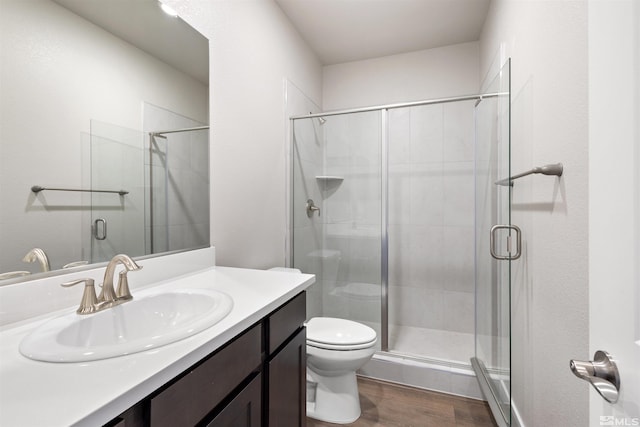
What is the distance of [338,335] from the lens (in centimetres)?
172

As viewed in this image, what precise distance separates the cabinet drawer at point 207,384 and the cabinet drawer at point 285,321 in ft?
0.25

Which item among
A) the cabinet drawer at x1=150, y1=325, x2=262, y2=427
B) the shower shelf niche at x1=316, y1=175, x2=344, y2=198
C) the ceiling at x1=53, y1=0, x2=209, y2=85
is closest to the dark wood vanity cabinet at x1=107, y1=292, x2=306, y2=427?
the cabinet drawer at x1=150, y1=325, x2=262, y2=427

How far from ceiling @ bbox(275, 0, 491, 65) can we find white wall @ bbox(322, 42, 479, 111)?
0.09 metres

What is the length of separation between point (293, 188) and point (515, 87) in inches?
59.5

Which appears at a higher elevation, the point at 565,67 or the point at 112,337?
the point at 565,67

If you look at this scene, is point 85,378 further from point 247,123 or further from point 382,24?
point 382,24

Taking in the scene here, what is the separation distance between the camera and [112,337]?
0.79 meters

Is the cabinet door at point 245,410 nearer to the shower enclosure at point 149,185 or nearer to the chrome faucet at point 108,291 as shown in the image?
the chrome faucet at point 108,291

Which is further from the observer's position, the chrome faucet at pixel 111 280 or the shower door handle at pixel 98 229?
the shower door handle at pixel 98 229

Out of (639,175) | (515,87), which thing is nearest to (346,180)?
(515,87)

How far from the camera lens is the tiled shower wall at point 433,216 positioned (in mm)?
2352

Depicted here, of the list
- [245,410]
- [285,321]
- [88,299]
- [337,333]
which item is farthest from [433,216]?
[88,299]

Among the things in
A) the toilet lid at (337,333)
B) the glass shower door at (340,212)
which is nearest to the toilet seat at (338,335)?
the toilet lid at (337,333)

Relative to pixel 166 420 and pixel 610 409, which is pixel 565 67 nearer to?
pixel 610 409
